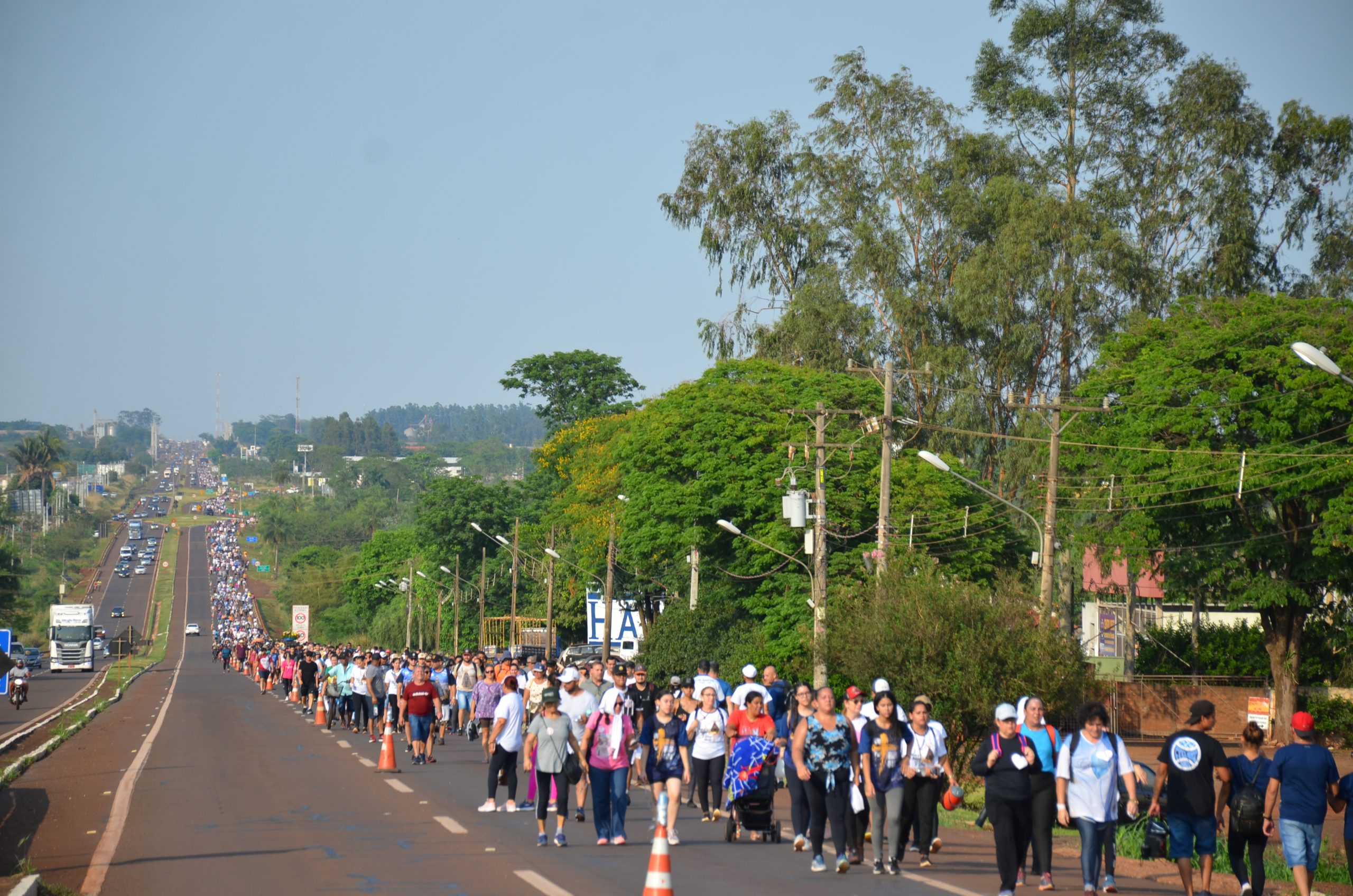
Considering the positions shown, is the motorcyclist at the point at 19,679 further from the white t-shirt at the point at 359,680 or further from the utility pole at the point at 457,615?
the utility pole at the point at 457,615

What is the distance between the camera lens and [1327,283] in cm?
4403

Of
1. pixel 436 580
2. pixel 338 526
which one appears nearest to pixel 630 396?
pixel 436 580

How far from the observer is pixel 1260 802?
11.8m

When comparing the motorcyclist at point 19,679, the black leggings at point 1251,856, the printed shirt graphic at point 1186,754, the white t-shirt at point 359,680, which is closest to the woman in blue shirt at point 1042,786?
the printed shirt graphic at point 1186,754

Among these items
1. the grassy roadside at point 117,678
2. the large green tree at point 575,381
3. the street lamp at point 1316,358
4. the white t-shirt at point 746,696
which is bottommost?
the grassy roadside at point 117,678

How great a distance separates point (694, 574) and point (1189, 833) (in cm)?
3563

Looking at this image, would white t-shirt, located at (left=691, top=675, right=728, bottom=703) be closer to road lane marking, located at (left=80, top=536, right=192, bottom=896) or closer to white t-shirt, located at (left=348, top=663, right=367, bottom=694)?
road lane marking, located at (left=80, top=536, right=192, bottom=896)

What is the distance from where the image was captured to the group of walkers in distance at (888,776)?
11.5 m

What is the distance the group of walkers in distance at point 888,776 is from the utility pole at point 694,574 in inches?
1044

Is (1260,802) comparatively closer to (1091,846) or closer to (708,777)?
(1091,846)

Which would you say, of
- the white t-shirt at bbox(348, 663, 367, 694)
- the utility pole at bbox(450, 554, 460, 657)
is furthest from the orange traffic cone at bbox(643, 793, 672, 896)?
the utility pole at bbox(450, 554, 460, 657)

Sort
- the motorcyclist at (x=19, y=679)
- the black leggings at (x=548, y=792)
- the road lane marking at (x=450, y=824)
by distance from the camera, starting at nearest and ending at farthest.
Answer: the black leggings at (x=548, y=792), the road lane marking at (x=450, y=824), the motorcyclist at (x=19, y=679)

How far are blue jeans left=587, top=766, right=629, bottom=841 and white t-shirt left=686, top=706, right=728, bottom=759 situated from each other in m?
1.41

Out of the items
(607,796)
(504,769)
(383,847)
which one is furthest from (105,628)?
(607,796)
